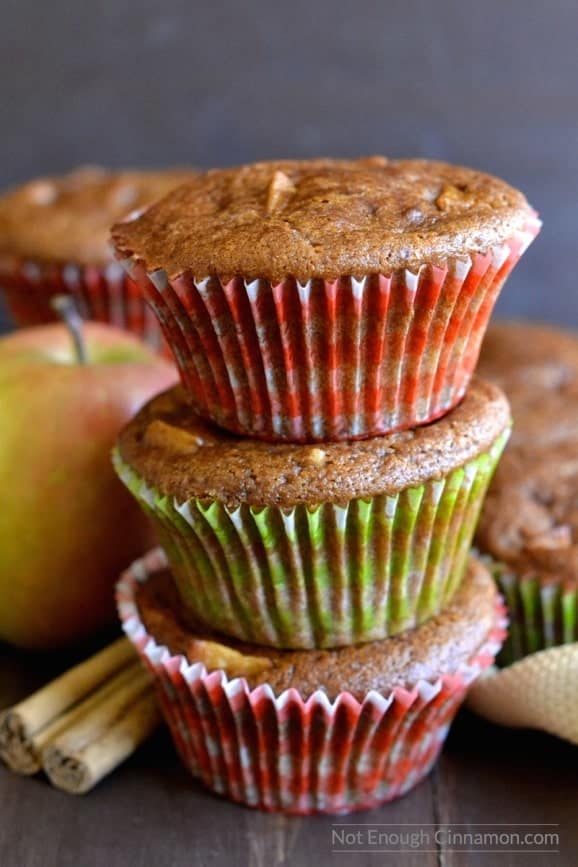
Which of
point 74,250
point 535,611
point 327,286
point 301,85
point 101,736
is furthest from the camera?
point 301,85

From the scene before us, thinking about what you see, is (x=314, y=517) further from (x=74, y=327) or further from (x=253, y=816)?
(x=74, y=327)

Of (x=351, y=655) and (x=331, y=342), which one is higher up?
(x=331, y=342)

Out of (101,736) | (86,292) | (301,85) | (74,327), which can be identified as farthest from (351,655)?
(301,85)

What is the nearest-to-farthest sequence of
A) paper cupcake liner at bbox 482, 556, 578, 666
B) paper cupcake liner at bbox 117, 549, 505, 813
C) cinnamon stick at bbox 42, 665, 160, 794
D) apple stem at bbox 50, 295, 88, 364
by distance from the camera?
paper cupcake liner at bbox 117, 549, 505, 813 < cinnamon stick at bbox 42, 665, 160, 794 < paper cupcake liner at bbox 482, 556, 578, 666 < apple stem at bbox 50, 295, 88, 364

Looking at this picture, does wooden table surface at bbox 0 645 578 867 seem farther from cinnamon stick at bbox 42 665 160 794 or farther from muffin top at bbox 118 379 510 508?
muffin top at bbox 118 379 510 508

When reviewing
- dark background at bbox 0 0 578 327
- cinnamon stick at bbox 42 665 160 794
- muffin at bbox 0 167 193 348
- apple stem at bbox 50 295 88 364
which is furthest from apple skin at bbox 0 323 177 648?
dark background at bbox 0 0 578 327

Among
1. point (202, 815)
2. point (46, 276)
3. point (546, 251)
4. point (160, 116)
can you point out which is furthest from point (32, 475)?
point (546, 251)
